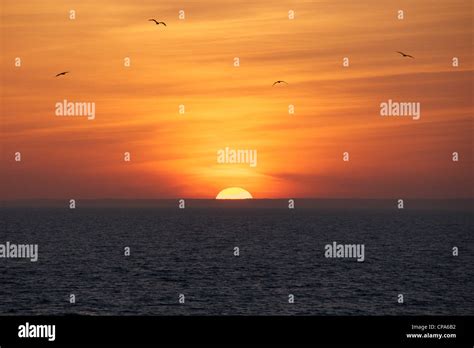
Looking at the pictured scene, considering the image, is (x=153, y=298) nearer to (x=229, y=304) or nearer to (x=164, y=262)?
(x=229, y=304)

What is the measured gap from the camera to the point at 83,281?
109 metres

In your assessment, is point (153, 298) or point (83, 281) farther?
point (83, 281)
